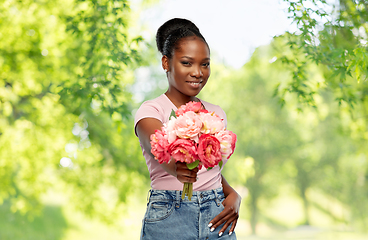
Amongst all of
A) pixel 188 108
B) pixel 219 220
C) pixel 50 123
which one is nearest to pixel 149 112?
pixel 188 108

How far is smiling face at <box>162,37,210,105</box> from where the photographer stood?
1.81m

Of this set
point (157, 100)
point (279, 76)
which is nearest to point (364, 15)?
point (157, 100)

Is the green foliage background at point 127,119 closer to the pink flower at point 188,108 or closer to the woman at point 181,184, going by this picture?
the woman at point 181,184

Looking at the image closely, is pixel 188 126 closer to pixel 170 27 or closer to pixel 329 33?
pixel 170 27

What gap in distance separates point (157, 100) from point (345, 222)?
18948 mm

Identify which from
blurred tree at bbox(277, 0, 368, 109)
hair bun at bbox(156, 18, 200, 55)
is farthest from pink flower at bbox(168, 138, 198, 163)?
blurred tree at bbox(277, 0, 368, 109)

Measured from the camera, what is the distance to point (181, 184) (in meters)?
1.76

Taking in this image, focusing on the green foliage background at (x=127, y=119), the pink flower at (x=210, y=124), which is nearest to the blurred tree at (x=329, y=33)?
the green foliage background at (x=127, y=119)

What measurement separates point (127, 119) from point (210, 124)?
3481mm

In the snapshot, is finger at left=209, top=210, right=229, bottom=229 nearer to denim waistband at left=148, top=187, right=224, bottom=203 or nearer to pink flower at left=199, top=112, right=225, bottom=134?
denim waistband at left=148, top=187, right=224, bottom=203

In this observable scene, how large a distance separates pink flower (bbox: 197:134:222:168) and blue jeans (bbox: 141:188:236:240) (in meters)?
0.45

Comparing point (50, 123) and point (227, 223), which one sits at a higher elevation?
point (50, 123)

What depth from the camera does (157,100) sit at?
1.86 m

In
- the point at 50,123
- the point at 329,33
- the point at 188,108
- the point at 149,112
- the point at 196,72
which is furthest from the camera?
the point at 50,123
